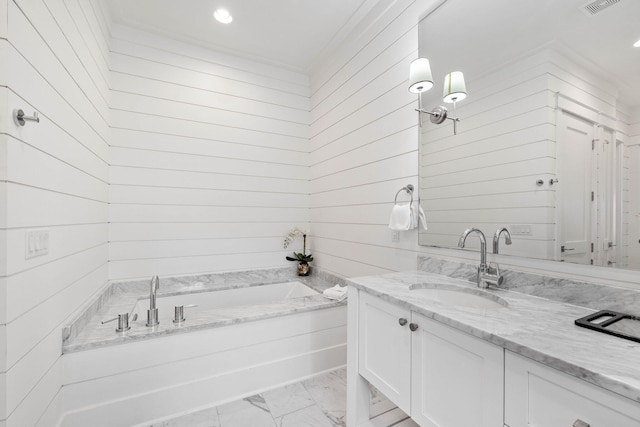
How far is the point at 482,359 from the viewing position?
3.02 ft

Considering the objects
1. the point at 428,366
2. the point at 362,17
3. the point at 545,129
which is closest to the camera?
the point at 428,366

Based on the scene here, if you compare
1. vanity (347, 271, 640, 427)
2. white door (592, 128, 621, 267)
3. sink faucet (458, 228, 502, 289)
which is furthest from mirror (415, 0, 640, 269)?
vanity (347, 271, 640, 427)

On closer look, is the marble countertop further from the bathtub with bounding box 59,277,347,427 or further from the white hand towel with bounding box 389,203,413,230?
the bathtub with bounding box 59,277,347,427

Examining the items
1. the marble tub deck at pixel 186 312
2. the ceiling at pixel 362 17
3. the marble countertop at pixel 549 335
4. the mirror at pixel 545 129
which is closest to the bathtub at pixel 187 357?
the marble tub deck at pixel 186 312

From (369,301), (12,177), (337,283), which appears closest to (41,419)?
(12,177)

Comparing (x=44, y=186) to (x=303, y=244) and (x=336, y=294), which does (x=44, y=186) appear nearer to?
(x=336, y=294)

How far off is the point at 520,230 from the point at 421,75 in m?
1.06

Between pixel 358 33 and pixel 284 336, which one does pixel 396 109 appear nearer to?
pixel 358 33

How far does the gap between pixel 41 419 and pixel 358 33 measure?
3.21 metres

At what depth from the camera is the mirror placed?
1.09 metres

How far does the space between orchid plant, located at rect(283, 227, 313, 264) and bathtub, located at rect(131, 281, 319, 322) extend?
0.26 metres

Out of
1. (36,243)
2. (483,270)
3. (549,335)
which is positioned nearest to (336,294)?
(483,270)

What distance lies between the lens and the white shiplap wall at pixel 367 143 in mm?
2002

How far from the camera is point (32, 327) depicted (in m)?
1.18
